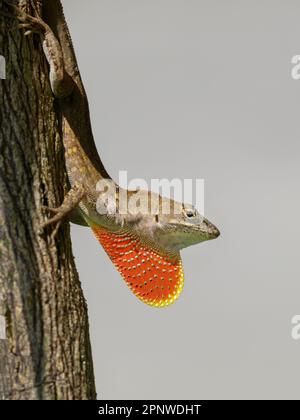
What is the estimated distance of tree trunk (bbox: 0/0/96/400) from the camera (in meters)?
3.44

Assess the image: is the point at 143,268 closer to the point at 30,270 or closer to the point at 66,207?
the point at 66,207

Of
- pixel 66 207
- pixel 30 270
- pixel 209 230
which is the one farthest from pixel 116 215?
pixel 30 270

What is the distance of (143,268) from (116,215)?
1.15ft

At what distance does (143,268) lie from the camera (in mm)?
4480

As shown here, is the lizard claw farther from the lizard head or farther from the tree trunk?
the lizard head

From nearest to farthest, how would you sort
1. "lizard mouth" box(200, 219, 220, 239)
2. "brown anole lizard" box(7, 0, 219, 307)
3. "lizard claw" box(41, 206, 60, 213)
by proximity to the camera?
"lizard claw" box(41, 206, 60, 213)
"brown anole lizard" box(7, 0, 219, 307)
"lizard mouth" box(200, 219, 220, 239)

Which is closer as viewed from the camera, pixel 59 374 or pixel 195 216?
pixel 59 374

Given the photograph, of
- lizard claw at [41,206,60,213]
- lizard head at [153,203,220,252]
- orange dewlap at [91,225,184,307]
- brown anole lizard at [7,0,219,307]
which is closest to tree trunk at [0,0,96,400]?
lizard claw at [41,206,60,213]

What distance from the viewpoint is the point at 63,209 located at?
12.4 feet

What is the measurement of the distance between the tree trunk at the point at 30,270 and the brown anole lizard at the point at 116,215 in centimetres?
48

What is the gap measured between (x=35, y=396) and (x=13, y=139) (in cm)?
116

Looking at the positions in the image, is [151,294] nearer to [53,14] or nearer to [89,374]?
[89,374]

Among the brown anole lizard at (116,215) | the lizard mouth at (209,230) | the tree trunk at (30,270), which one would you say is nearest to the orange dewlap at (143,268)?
the brown anole lizard at (116,215)

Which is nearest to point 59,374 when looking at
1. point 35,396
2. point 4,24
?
point 35,396
